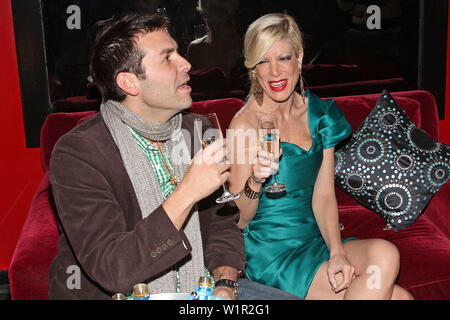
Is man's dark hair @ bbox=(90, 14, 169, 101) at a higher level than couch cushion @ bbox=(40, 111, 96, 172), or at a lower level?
higher

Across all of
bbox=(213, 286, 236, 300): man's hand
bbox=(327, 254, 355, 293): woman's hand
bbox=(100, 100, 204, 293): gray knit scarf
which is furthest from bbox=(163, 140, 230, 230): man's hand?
bbox=(327, 254, 355, 293): woman's hand

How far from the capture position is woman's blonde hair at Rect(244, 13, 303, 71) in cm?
203

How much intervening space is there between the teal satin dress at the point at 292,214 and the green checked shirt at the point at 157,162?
54 centimetres

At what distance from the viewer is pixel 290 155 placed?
2.09m

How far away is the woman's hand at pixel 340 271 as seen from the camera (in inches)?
68.1

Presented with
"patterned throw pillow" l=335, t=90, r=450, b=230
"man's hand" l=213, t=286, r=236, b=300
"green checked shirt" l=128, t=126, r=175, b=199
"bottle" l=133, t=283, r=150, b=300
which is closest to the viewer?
"bottle" l=133, t=283, r=150, b=300

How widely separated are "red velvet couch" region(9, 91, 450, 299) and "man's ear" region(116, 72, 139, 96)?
824 mm

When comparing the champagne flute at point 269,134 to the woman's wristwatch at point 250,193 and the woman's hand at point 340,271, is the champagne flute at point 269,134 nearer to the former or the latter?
the woman's wristwatch at point 250,193

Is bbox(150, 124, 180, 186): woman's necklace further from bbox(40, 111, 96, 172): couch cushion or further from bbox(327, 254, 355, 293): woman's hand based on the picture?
bbox(40, 111, 96, 172): couch cushion

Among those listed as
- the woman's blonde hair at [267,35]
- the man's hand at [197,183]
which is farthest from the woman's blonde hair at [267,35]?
the man's hand at [197,183]

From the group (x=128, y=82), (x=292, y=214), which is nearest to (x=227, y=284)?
(x=292, y=214)

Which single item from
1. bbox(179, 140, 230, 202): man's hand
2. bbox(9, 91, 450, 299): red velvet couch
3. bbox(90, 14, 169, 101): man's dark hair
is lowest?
bbox(9, 91, 450, 299): red velvet couch
